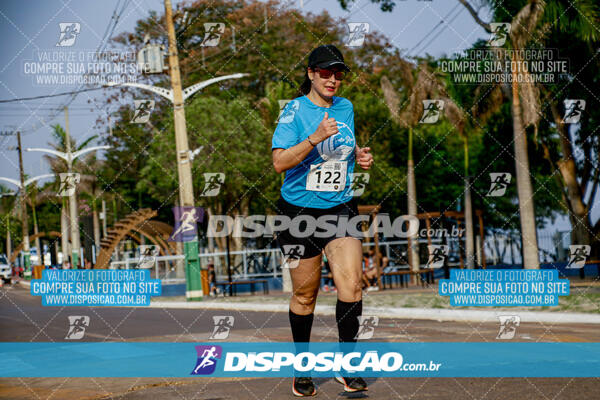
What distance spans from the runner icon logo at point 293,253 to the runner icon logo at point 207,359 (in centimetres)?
194

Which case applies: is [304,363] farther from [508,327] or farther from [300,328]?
[508,327]

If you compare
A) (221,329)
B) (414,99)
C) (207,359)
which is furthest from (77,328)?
(414,99)

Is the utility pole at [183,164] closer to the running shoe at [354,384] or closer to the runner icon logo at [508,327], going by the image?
the runner icon logo at [508,327]

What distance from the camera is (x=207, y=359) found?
762cm

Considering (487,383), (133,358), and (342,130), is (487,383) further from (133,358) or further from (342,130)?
(133,358)

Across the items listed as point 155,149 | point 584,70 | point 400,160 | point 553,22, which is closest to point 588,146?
point 584,70

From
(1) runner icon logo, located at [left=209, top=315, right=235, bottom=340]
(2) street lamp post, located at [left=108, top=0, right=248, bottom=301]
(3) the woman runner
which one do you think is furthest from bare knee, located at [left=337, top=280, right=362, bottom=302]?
(2) street lamp post, located at [left=108, top=0, right=248, bottom=301]

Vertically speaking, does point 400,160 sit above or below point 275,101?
below

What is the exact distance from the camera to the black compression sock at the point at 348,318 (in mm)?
5105

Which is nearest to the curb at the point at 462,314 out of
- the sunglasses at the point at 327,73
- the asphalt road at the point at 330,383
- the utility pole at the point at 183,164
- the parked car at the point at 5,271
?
the asphalt road at the point at 330,383

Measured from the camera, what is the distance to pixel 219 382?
6121 mm

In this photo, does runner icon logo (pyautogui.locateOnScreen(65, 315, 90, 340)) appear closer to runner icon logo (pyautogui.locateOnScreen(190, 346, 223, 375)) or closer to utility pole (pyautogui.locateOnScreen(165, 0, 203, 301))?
runner icon logo (pyautogui.locateOnScreen(190, 346, 223, 375))

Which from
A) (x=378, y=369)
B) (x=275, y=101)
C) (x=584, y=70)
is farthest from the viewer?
(x=275, y=101)

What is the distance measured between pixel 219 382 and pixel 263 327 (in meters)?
6.00
